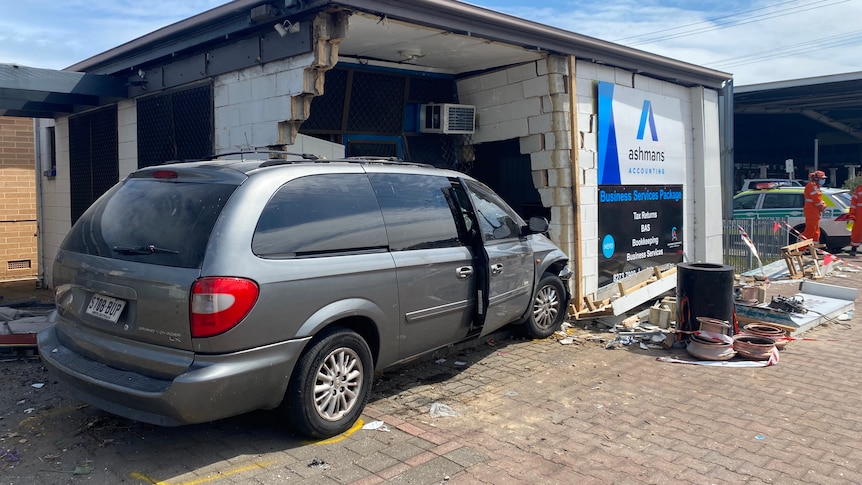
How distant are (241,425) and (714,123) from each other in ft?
31.5

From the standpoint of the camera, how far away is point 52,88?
8.24 metres

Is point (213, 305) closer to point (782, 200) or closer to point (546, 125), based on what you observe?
point (546, 125)

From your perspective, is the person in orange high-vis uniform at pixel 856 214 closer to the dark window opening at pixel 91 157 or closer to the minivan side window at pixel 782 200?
the minivan side window at pixel 782 200

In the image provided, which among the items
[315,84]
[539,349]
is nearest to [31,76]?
[315,84]

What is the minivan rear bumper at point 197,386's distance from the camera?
356cm

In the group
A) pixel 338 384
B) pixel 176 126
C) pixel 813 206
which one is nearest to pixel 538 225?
pixel 338 384

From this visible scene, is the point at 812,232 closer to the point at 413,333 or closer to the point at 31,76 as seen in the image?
the point at 413,333

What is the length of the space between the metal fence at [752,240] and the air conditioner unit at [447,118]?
587 centimetres

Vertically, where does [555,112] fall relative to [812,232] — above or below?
above

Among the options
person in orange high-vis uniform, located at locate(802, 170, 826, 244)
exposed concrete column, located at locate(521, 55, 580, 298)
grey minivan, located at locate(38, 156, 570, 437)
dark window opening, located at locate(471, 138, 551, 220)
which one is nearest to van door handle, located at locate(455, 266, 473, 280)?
grey minivan, located at locate(38, 156, 570, 437)

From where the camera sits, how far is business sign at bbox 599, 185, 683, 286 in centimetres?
876

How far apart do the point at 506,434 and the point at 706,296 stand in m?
3.34

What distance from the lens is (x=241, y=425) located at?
449cm

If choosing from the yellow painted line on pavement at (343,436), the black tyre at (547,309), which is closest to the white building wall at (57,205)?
the black tyre at (547,309)
